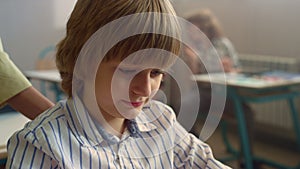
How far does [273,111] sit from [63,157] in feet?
9.70

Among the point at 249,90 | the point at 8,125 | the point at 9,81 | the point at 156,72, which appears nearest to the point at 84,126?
the point at 156,72

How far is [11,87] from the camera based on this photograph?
0.90 metres

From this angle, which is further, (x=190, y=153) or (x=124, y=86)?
(x=190, y=153)

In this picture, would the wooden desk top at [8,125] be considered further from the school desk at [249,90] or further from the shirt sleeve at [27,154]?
the school desk at [249,90]

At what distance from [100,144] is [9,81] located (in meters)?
0.29

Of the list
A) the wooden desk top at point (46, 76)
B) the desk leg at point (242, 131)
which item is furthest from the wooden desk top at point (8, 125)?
the desk leg at point (242, 131)

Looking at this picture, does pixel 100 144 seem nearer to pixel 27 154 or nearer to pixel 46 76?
pixel 27 154

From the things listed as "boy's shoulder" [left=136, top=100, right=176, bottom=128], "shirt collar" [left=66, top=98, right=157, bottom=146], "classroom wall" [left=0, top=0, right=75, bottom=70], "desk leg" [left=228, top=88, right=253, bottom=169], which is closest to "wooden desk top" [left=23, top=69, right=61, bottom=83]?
"classroom wall" [left=0, top=0, right=75, bottom=70]

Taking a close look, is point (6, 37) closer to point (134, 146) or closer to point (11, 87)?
point (11, 87)

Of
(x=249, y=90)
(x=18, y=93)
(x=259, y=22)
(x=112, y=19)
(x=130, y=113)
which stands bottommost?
(x=18, y=93)

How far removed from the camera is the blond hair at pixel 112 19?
2.23ft

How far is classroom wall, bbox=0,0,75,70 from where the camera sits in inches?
121

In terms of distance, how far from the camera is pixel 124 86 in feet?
2.26

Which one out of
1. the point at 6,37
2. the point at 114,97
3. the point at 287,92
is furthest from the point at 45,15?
the point at 114,97
